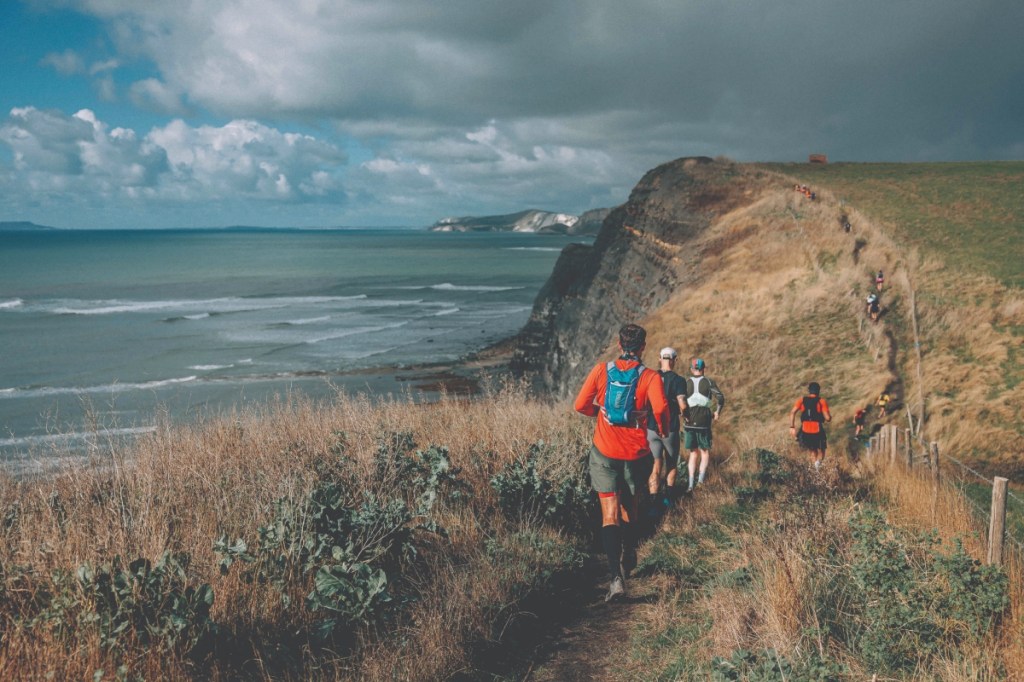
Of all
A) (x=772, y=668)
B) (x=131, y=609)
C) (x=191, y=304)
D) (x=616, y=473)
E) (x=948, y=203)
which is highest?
(x=948, y=203)

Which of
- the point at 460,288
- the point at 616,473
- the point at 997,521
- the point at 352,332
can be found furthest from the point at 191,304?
the point at 997,521

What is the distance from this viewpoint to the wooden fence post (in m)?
4.47

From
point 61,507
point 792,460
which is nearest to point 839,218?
point 792,460

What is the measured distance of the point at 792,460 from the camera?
374 inches

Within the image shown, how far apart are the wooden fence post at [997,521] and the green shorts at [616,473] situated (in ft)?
8.50

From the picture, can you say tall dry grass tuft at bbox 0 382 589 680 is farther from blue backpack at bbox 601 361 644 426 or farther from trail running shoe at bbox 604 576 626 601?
blue backpack at bbox 601 361 644 426

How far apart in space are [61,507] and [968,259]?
87.6ft

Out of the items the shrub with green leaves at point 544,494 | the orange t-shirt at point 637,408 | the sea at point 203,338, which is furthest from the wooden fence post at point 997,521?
the sea at point 203,338

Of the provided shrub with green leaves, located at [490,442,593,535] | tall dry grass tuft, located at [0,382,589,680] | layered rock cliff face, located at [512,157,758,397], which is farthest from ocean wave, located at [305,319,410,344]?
shrub with green leaves, located at [490,442,593,535]

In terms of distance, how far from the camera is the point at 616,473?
5816mm

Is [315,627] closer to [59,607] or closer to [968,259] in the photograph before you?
[59,607]

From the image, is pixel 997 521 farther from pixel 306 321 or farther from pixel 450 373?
pixel 306 321

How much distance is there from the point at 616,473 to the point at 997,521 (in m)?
2.82

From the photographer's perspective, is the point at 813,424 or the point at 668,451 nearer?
the point at 668,451
